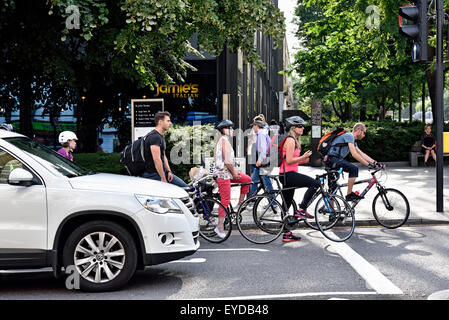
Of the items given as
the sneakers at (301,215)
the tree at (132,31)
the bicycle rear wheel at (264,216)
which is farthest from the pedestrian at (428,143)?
the bicycle rear wheel at (264,216)

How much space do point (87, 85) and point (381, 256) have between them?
9151mm

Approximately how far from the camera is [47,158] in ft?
20.1

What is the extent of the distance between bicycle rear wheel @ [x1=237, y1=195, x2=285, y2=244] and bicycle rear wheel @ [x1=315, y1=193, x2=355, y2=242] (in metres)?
0.64

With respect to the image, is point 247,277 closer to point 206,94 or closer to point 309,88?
point 206,94

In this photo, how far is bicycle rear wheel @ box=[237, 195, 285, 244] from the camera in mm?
8508

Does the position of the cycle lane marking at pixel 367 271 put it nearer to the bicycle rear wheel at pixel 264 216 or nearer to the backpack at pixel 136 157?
the bicycle rear wheel at pixel 264 216

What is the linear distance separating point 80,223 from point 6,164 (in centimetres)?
93

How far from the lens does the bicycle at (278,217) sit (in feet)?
27.9

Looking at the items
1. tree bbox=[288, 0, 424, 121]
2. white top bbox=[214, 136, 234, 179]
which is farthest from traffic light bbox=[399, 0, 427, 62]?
tree bbox=[288, 0, 424, 121]

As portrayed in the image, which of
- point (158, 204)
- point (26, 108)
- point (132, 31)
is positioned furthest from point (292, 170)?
point (26, 108)

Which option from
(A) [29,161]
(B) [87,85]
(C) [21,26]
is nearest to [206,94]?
(B) [87,85]

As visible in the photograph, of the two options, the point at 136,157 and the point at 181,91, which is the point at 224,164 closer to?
the point at 136,157

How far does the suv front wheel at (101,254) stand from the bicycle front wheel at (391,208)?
17.0 ft
